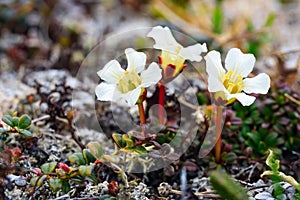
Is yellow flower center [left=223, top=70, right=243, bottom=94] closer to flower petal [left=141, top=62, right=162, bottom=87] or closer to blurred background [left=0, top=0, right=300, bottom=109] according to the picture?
flower petal [left=141, top=62, right=162, bottom=87]

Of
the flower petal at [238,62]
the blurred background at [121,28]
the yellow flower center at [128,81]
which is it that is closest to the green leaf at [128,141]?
the yellow flower center at [128,81]

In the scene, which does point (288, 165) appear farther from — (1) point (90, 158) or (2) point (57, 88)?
(2) point (57, 88)

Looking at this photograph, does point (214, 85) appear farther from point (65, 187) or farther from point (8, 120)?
point (8, 120)

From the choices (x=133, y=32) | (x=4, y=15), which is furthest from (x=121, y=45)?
(x=4, y=15)

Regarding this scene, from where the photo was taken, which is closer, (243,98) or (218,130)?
(243,98)

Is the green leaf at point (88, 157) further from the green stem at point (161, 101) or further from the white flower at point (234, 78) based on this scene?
the white flower at point (234, 78)

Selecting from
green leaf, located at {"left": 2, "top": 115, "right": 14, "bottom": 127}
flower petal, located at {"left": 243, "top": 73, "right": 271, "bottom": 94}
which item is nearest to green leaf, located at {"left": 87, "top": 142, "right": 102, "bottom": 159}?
green leaf, located at {"left": 2, "top": 115, "right": 14, "bottom": 127}

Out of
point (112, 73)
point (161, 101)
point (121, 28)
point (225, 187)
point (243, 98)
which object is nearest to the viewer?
point (225, 187)

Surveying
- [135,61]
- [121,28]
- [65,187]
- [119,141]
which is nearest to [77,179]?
[65,187]
